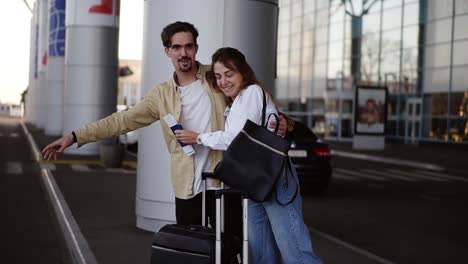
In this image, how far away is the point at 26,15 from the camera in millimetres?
90562

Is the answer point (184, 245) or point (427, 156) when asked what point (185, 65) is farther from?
point (427, 156)

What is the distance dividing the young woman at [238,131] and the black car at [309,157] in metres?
10.0

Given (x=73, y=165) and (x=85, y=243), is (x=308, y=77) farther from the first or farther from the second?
(x=85, y=243)

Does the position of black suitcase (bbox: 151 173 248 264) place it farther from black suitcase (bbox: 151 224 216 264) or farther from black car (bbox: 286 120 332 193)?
black car (bbox: 286 120 332 193)

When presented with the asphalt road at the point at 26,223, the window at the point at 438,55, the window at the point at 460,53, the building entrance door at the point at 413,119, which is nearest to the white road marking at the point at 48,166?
the asphalt road at the point at 26,223

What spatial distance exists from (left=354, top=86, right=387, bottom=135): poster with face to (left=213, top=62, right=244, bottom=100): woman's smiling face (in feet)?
104

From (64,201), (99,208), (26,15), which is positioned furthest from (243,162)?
(26,15)

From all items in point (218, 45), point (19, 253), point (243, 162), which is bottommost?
point (19, 253)

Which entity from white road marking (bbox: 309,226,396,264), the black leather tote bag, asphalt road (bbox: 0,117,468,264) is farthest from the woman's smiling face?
white road marking (bbox: 309,226,396,264)

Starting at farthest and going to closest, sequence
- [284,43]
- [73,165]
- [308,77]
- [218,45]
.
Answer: [284,43] < [308,77] < [73,165] < [218,45]

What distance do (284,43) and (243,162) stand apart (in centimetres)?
5582

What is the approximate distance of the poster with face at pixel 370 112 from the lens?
116ft

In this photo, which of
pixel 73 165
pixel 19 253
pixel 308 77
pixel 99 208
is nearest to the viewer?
pixel 19 253

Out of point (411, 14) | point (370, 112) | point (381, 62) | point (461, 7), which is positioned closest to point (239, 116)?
point (370, 112)
